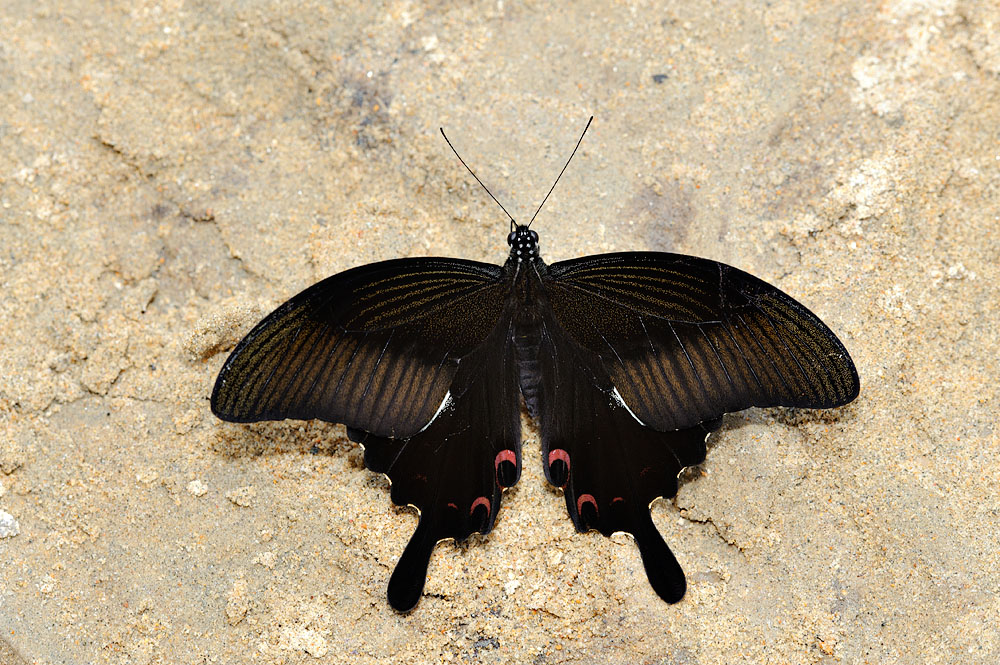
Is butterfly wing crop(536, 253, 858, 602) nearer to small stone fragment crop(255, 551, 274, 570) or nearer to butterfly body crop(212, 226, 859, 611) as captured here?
butterfly body crop(212, 226, 859, 611)

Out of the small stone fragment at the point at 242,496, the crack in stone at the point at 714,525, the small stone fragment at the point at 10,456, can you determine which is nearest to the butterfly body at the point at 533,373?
the crack in stone at the point at 714,525

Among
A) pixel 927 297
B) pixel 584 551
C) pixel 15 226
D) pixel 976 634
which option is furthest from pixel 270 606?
pixel 927 297

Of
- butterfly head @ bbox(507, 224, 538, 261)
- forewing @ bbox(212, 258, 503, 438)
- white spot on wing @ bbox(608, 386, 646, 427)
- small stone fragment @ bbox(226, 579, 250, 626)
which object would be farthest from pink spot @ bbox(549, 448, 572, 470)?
small stone fragment @ bbox(226, 579, 250, 626)

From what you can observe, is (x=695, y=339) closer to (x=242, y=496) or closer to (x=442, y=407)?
(x=442, y=407)

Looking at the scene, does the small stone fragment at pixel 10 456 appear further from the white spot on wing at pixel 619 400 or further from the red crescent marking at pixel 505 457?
the white spot on wing at pixel 619 400

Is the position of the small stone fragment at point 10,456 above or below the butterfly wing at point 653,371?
below

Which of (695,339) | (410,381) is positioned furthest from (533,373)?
(695,339)
